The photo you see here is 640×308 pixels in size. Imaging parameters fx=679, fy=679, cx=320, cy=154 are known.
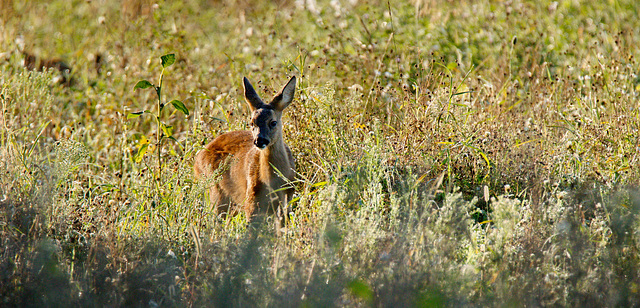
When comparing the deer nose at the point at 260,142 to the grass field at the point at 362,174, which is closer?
the grass field at the point at 362,174

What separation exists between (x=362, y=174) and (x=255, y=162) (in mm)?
1339

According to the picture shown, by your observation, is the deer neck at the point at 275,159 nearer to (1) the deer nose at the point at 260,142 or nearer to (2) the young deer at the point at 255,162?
(2) the young deer at the point at 255,162

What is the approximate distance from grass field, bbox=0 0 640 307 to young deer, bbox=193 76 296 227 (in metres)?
0.17

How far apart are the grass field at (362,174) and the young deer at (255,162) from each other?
17 centimetres

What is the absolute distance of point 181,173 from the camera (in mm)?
4656

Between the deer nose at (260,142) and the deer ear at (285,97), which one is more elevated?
the deer ear at (285,97)

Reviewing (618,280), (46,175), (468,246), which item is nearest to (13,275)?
(46,175)

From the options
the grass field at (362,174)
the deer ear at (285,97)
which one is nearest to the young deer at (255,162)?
the deer ear at (285,97)

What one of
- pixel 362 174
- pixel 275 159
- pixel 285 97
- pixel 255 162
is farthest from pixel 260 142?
pixel 362 174

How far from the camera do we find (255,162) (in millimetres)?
5605

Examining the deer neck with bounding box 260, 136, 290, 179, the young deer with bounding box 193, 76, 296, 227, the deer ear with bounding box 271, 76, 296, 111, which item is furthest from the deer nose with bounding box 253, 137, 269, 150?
the deer ear with bounding box 271, 76, 296, 111

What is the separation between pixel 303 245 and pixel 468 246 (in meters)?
1.01

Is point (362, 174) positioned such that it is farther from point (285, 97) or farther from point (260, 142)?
point (285, 97)

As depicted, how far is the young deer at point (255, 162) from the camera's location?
518 centimetres
